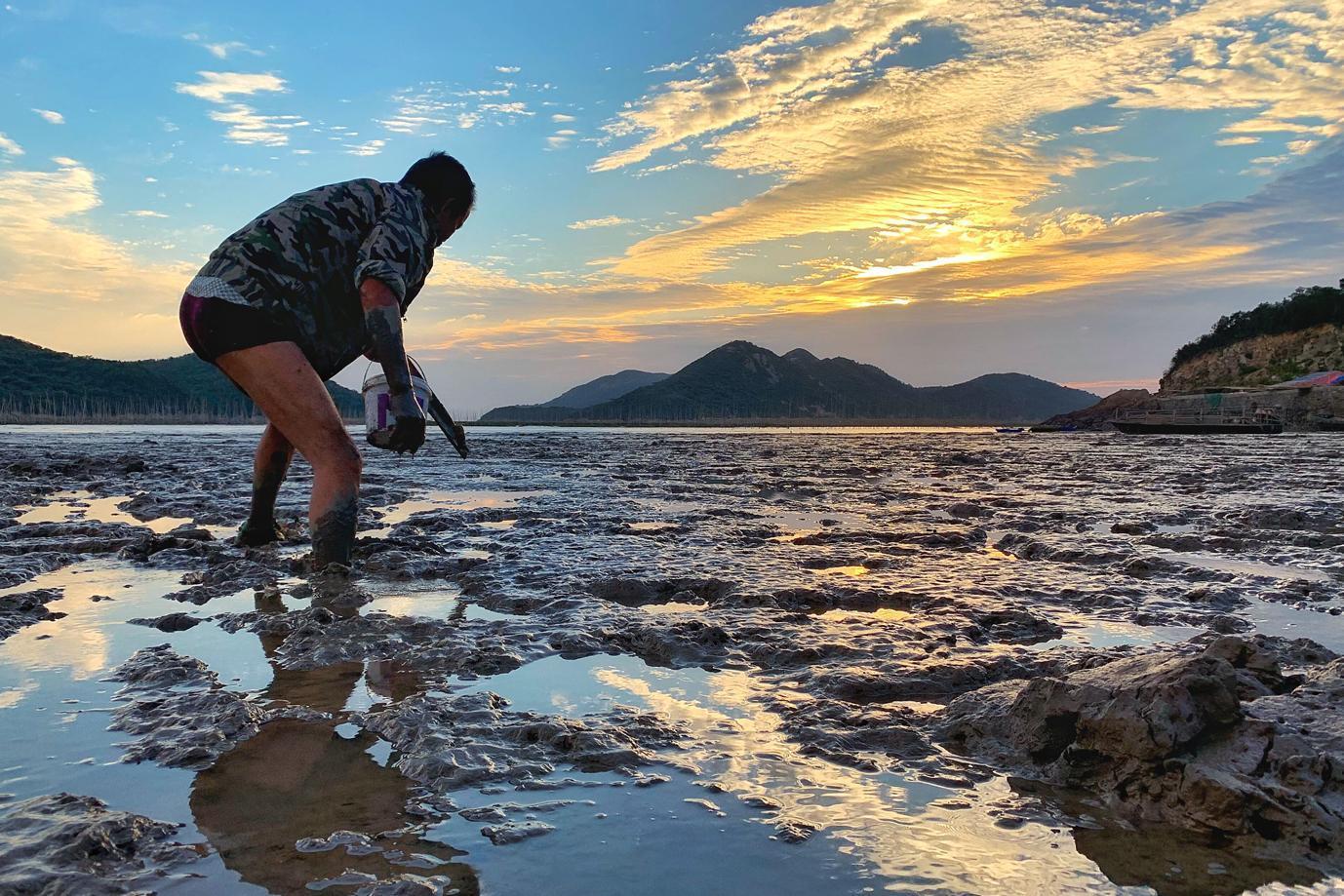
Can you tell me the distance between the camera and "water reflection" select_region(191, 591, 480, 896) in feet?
5.15

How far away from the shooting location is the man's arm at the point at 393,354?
4.54m

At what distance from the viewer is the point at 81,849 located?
5.19ft

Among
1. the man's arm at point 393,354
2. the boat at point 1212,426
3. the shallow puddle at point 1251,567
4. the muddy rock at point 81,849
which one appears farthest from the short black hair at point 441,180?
the boat at point 1212,426

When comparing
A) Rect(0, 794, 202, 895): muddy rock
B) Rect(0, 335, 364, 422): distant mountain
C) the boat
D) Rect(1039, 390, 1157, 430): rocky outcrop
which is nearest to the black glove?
Rect(0, 794, 202, 895): muddy rock

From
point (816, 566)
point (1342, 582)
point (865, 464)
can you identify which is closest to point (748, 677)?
point (816, 566)

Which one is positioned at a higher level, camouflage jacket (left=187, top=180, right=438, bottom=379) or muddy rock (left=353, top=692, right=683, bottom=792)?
camouflage jacket (left=187, top=180, right=438, bottom=379)

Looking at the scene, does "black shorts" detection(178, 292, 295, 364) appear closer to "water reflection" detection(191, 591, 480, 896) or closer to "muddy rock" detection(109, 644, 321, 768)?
"muddy rock" detection(109, 644, 321, 768)

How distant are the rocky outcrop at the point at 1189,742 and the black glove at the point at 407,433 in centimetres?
334

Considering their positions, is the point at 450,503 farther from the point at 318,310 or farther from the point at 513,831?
the point at 513,831

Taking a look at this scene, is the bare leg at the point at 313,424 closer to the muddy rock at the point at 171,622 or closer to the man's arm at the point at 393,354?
the man's arm at the point at 393,354

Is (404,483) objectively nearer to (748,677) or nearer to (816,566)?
(816,566)

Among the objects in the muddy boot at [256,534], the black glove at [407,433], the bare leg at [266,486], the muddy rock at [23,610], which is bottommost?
the muddy rock at [23,610]

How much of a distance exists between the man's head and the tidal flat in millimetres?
2207

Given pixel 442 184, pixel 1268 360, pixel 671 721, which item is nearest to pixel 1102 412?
pixel 1268 360
